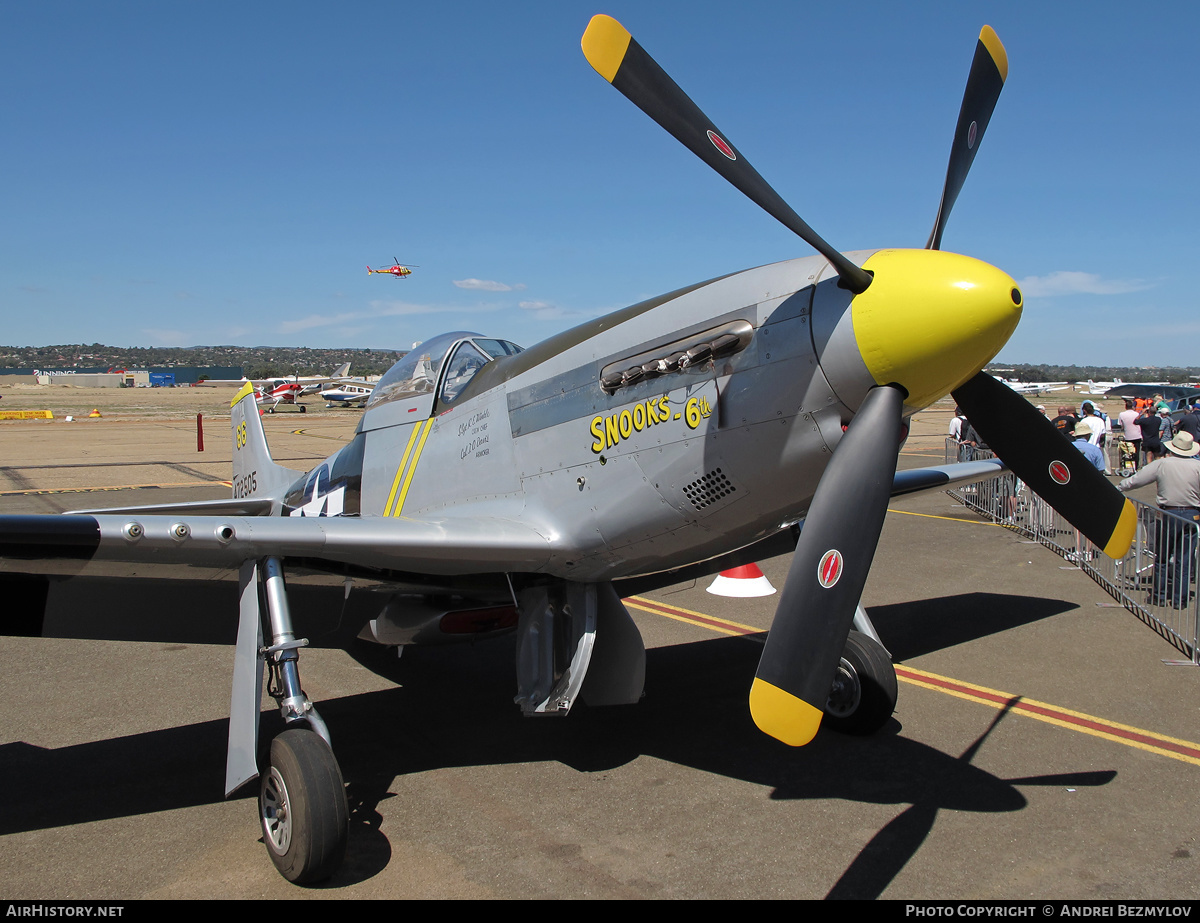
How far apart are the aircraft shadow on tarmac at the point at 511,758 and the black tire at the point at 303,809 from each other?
158 millimetres

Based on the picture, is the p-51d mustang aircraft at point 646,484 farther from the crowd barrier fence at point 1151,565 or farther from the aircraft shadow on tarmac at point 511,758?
the crowd barrier fence at point 1151,565

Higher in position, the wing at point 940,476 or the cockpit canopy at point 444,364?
the cockpit canopy at point 444,364

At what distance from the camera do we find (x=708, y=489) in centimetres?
371

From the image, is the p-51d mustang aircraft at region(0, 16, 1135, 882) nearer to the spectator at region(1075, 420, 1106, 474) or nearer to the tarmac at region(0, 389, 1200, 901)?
the tarmac at region(0, 389, 1200, 901)

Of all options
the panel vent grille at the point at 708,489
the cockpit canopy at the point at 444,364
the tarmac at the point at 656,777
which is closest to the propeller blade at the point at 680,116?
Result: the panel vent grille at the point at 708,489

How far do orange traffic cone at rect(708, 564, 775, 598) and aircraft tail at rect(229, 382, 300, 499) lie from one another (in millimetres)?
4221

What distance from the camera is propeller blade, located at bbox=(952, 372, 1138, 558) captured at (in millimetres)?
3949

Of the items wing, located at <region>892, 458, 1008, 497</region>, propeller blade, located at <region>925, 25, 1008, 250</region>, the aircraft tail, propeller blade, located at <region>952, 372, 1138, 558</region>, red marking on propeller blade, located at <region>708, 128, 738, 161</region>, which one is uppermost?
propeller blade, located at <region>925, 25, 1008, 250</region>

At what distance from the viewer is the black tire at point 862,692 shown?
4.87 m

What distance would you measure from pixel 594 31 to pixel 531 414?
1887mm

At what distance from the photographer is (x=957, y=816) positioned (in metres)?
3.91

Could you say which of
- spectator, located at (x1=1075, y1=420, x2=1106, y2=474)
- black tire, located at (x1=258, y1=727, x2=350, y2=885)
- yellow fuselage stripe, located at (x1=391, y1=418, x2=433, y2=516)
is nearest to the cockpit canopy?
yellow fuselage stripe, located at (x1=391, y1=418, x2=433, y2=516)
